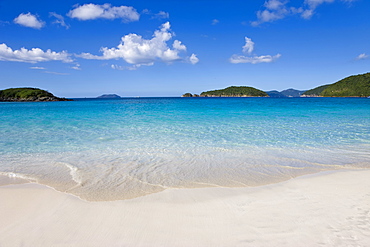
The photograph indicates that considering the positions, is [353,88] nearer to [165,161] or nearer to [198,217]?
[165,161]

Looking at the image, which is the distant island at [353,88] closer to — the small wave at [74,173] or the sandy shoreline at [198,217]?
the sandy shoreline at [198,217]

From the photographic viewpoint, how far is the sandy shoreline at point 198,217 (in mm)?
3346

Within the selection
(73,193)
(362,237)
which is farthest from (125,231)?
(362,237)

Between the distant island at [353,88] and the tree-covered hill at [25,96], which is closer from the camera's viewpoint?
the tree-covered hill at [25,96]

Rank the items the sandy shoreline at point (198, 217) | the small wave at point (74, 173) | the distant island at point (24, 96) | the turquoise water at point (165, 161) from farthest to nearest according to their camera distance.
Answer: the distant island at point (24, 96) < the small wave at point (74, 173) < the turquoise water at point (165, 161) < the sandy shoreline at point (198, 217)

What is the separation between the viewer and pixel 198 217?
Result: 3.99 metres

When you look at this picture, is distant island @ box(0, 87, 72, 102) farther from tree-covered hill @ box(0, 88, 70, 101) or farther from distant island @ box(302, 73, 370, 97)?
distant island @ box(302, 73, 370, 97)

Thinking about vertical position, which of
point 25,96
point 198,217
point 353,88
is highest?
point 353,88

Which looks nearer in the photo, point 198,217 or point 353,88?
point 198,217

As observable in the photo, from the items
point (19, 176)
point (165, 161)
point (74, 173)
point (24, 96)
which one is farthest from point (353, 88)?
point (24, 96)

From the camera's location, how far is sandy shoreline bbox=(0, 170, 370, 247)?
3.35m

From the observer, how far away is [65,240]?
3389 mm

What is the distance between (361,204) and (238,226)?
266 cm

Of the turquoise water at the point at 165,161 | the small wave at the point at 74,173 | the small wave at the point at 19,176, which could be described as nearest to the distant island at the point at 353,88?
the turquoise water at the point at 165,161
